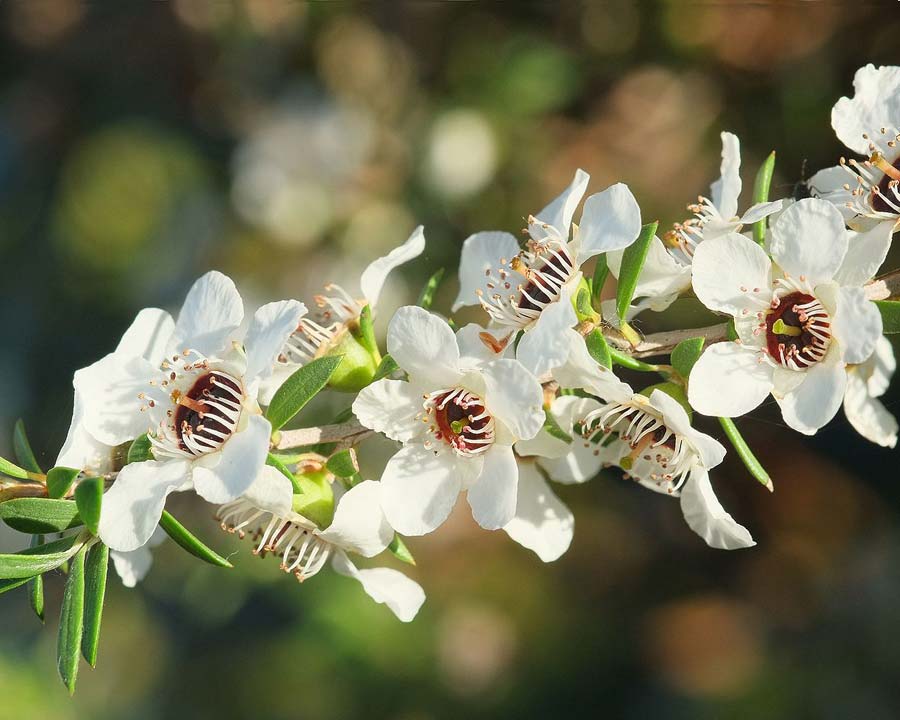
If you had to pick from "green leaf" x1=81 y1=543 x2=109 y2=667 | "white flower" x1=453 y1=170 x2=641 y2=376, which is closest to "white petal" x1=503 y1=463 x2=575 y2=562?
"white flower" x1=453 y1=170 x2=641 y2=376

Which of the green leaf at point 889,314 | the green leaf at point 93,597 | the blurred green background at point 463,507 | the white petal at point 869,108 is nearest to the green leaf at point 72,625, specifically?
the green leaf at point 93,597

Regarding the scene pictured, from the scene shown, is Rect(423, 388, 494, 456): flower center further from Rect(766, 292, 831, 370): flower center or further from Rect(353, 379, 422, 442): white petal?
Rect(766, 292, 831, 370): flower center

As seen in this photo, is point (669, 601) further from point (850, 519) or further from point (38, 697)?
point (38, 697)

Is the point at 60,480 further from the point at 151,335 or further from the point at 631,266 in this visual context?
the point at 631,266

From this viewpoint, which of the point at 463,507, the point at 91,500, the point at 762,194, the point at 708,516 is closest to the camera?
the point at 91,500

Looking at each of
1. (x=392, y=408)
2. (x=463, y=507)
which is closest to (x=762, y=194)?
(x=392, y=408)
